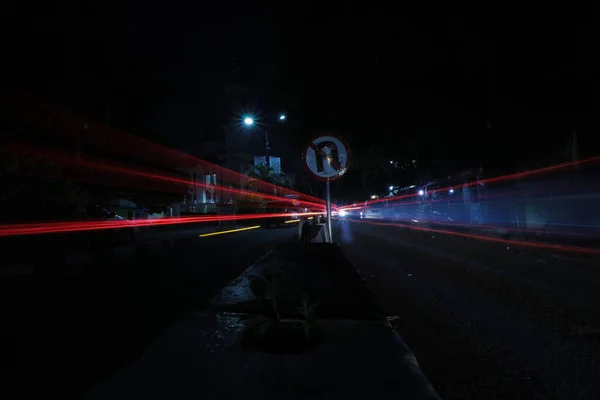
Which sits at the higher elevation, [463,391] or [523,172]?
[523,172]

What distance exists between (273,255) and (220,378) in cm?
489

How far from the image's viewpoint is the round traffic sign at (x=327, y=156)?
7.00 m

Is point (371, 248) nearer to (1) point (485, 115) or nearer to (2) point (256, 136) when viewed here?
(1) point (485, 115)

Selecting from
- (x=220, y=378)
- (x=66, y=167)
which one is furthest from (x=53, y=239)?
(x=220, y=378)

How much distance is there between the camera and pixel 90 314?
582 centimetres

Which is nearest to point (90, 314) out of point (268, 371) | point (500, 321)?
point (268, 371)

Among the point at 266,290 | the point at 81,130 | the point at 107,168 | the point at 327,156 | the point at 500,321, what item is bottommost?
the point at 500,321

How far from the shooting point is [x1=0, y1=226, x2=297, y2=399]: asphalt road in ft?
12.0

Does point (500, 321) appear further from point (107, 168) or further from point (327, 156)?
point (107, 168)

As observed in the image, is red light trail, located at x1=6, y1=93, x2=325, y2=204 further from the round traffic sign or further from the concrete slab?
the concrete slab

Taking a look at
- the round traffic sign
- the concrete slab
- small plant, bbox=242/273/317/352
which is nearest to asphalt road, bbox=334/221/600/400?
the concrete slab

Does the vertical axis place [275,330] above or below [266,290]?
below

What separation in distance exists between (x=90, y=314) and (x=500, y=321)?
5.17 meters

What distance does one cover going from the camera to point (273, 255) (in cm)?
779
